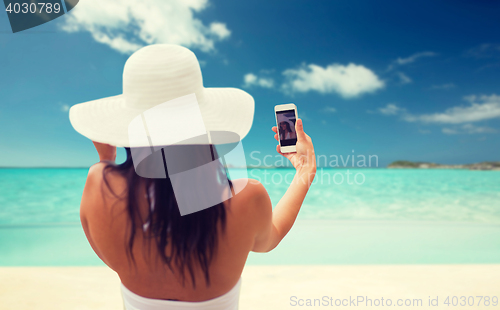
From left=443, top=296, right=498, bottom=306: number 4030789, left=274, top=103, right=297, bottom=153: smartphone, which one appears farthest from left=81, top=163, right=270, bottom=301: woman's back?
left=443, top=296, right=498, bottom=306: number 4030789

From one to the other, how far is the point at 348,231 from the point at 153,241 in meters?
5.10

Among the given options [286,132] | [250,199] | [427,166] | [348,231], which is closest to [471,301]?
[286,132]

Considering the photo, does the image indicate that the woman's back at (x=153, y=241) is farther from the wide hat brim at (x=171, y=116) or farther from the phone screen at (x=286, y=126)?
the phone screen at (x=286, y=126)

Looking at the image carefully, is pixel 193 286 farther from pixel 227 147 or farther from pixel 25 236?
pixel 25 236

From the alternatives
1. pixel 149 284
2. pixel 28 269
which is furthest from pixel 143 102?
pixel 28 269

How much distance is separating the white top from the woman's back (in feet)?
0.04

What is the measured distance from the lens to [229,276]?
77cm

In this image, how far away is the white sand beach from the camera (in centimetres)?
248

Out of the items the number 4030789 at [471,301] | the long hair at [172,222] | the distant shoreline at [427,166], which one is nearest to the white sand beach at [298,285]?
the number 4030789 at [471,301]

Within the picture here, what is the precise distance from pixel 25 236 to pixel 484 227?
29.1ft

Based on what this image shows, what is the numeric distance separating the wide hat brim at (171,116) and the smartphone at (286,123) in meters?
0.42

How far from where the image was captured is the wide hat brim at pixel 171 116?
2.49ft

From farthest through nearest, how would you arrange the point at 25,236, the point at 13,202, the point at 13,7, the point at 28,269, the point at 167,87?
the point at 13,202 < the point at 25,236 < the point at 13,7 < the point at 28,269 < the point at 167,87

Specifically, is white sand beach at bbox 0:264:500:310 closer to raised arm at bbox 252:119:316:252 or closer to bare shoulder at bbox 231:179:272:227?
raised arm at bbox 252:119:316:252
